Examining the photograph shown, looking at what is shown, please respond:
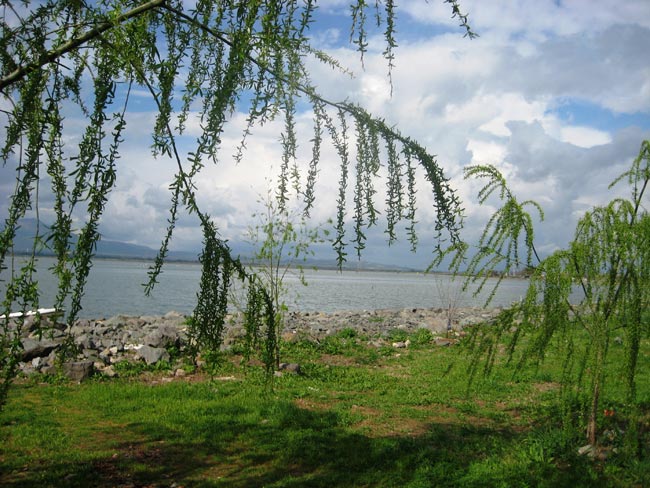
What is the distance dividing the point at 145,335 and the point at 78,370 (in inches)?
163

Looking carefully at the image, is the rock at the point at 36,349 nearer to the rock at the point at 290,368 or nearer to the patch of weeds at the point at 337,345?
the rock at the point at 290,368

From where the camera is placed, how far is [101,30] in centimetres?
296

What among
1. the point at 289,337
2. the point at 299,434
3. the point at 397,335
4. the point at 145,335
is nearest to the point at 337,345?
the point at 289,337

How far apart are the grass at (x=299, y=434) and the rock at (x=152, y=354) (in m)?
0.74

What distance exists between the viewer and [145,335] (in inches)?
538

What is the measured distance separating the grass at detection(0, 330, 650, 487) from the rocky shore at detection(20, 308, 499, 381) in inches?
34.4

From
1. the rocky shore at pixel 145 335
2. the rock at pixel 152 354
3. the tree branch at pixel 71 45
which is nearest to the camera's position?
the tree branch at pixel 71 45

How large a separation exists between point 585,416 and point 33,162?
7234 millimetres

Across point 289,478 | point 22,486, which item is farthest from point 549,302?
point 22,486

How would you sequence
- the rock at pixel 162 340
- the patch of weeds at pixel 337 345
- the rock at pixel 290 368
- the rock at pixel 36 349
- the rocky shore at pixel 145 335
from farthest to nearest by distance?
the patch of weeds at pixel 337 345, the rock at pixel 162 340, the rock at pixel 290 368, the rock at pixel 36 349, the rocky shore at pixel 145 335

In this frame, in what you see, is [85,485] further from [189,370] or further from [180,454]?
[189,370]

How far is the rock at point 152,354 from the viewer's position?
10906mm

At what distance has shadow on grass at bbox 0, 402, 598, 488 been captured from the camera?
5484 millimetres

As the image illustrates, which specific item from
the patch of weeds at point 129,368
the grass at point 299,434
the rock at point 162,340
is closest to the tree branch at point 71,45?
the grass at point 299,434
